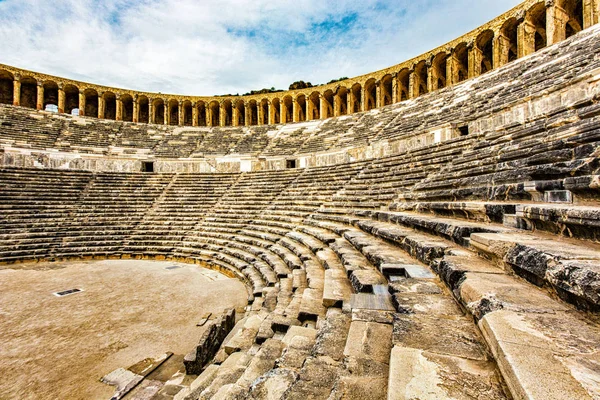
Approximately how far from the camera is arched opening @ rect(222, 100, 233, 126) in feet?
85.0

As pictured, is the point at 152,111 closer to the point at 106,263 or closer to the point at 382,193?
the point at 106,263

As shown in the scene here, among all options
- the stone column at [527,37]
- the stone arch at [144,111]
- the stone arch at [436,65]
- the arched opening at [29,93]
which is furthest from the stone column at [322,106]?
the arched opening at [29,93]

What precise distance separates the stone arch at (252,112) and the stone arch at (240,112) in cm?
63

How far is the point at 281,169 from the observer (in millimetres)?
16625

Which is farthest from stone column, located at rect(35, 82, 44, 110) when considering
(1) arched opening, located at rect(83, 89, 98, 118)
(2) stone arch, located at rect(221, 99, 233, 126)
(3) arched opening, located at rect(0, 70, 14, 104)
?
(2) stone arch, located at rect(221, 99, 233, 126)

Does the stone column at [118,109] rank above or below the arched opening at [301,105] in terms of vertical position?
below

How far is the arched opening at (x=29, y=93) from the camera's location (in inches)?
811

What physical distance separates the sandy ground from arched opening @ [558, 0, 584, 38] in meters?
20.0

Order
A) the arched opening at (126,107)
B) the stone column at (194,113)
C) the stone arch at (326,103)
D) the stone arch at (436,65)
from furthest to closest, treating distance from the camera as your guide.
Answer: the stone column at (194,113), the stone arch at (326,103), the arched opening at (126,107), the stone arch at (436,65)

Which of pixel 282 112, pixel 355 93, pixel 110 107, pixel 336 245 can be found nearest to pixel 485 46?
pixel 355 93

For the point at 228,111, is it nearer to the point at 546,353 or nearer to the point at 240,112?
the point at 240,112

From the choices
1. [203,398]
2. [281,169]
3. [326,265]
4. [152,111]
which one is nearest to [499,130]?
[326,265]

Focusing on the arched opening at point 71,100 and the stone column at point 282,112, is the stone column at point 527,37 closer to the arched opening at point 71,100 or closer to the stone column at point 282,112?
the stone column at point 282,112

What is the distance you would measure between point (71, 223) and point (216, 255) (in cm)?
760
